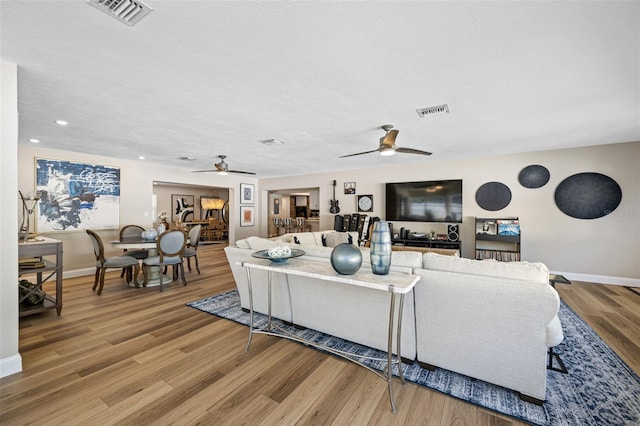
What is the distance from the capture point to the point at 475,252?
17.6 ft

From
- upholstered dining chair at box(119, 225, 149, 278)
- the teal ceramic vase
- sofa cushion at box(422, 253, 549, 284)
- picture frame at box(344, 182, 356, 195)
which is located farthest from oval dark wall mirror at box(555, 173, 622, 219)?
upholstered dining chair at box(119, 225, 149, 278)

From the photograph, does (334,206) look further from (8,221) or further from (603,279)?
(8,221)

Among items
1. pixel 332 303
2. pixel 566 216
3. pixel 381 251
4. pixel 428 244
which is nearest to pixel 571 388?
pixel 381 251

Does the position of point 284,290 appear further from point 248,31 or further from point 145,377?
point 248,31

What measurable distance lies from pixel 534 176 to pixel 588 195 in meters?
0.83

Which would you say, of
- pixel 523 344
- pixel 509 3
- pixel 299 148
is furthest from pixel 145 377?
pixel 299 148

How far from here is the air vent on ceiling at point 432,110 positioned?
2797 mm

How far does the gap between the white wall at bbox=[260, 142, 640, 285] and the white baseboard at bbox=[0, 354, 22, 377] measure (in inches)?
254

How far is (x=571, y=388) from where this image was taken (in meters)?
1.87

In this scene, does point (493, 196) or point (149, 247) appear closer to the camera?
point (149, 247)

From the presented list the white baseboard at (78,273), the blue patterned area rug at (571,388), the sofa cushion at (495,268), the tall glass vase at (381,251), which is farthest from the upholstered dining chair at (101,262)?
the sofa cushion at (495,268)

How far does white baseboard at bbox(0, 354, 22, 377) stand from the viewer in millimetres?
1976

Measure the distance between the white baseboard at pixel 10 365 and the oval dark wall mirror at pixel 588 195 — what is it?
7.42 m

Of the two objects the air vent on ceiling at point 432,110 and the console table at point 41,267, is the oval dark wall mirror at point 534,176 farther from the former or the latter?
the console table at point 41,267
